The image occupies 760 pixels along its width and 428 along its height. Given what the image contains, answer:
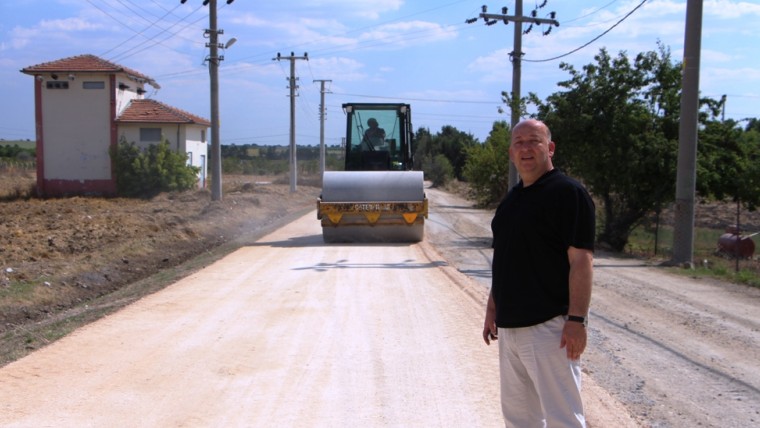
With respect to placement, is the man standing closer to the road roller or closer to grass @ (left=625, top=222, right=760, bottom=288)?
grass @ (left=625, top=222, right=760, bottom=288)

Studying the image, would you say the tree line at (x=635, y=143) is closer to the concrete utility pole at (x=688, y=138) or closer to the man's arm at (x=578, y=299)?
the concrete utility pole at (x=688, y=138)

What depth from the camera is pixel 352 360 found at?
23.5 ft

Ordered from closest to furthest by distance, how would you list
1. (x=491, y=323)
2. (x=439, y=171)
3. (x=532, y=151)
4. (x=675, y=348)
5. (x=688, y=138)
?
(x=532, y=151) < (x=491, y=323) < (x=675, y=348) < (x=688, y=138) < (x=439, y=171)

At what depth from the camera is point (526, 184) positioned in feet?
13.9

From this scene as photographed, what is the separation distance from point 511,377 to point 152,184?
3702 centimetres

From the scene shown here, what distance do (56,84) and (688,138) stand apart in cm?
3449

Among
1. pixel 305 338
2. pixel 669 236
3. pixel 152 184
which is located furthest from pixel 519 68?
pixel 152 184

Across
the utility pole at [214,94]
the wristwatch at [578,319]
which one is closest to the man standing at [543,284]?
the wristwatch at [578,319]

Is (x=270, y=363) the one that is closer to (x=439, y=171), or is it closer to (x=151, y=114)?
(x=151, y=114)

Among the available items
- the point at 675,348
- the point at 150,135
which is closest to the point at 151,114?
the point at 150,135

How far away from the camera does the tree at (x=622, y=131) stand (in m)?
18.7

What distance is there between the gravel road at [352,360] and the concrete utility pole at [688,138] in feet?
11.4

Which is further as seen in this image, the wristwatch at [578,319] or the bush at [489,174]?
the bush at [489,174]

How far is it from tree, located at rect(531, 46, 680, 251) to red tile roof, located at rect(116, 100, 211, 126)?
25.8 meters
